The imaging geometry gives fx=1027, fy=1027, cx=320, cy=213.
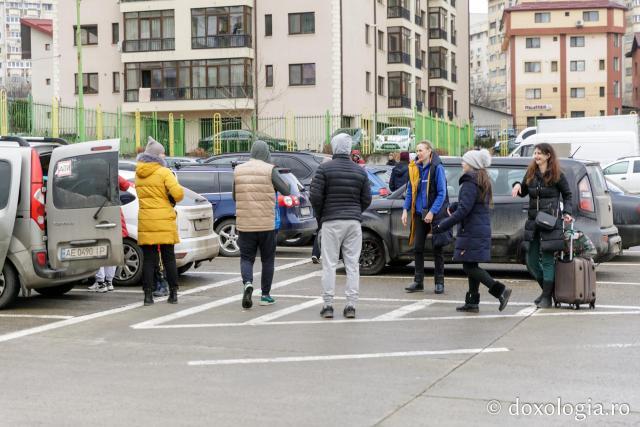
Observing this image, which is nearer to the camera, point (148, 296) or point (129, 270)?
point (148, 296)

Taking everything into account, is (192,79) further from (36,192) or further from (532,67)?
(532,67)

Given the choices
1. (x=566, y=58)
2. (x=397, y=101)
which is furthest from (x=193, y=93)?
(x=566, y=58)

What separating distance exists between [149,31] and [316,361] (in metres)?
52.2

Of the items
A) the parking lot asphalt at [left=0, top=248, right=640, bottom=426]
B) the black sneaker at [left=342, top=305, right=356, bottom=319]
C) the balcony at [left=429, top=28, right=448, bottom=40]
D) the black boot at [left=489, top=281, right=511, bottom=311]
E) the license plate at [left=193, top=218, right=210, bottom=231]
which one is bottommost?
the parking lot asphalt at [left=0, top=248, right=640, bottom=426]

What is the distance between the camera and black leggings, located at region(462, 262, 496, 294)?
11.1m

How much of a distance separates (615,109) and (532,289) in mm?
92303

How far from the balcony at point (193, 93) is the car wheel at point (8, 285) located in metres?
45.5

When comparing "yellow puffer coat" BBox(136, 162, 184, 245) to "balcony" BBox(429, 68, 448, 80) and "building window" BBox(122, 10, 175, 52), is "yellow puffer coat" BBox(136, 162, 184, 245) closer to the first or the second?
"building window" BBox(122, 10, 175, 52)

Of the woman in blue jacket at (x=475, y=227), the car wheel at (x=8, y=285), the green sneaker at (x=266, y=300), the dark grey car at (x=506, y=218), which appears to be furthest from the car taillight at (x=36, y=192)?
the dark grey car at (x=506, y=218)

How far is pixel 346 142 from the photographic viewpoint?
35.4 ft

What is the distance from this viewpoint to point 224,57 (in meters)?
57.2

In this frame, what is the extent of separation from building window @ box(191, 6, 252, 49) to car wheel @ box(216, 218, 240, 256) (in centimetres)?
3997

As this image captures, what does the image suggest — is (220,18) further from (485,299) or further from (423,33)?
(485,299)

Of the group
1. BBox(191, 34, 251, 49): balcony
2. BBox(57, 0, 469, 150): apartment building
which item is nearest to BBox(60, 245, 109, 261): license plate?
BBox(57, 0, 469, 150): apartment building
